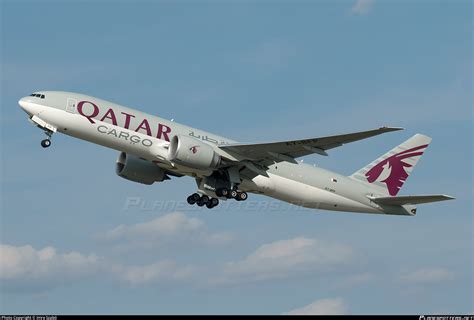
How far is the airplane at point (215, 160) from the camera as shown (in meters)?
44.9

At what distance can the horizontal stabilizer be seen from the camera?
47312 mm

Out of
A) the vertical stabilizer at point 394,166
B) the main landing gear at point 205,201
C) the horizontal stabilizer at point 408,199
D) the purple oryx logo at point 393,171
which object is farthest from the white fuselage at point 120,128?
the purple oryx logo at point 393,171

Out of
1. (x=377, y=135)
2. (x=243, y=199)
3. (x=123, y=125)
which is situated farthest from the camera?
(x=243, y=199)

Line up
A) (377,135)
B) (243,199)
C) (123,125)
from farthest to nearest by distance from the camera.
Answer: (243,199)
(123,125)
(377,135)

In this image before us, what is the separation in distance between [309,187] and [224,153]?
5.34 m

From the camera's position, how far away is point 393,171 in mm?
53500

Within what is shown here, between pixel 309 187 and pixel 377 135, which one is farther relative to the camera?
pixel 309 187

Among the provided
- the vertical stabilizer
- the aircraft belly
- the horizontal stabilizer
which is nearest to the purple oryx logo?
the vertical stabilizer

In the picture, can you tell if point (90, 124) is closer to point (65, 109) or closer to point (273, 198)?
point (65, 109)

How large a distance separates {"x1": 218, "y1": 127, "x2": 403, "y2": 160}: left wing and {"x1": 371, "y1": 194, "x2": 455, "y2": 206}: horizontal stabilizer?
647cm

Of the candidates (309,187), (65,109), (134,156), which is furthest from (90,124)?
(309,187)

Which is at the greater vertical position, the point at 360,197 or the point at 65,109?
the point at 65,109

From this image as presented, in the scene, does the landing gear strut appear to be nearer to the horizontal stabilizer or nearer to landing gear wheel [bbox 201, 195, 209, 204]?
landing gear wheel [bbox 201, 195, 209, 204]

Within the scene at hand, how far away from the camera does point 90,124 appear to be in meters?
44.8
